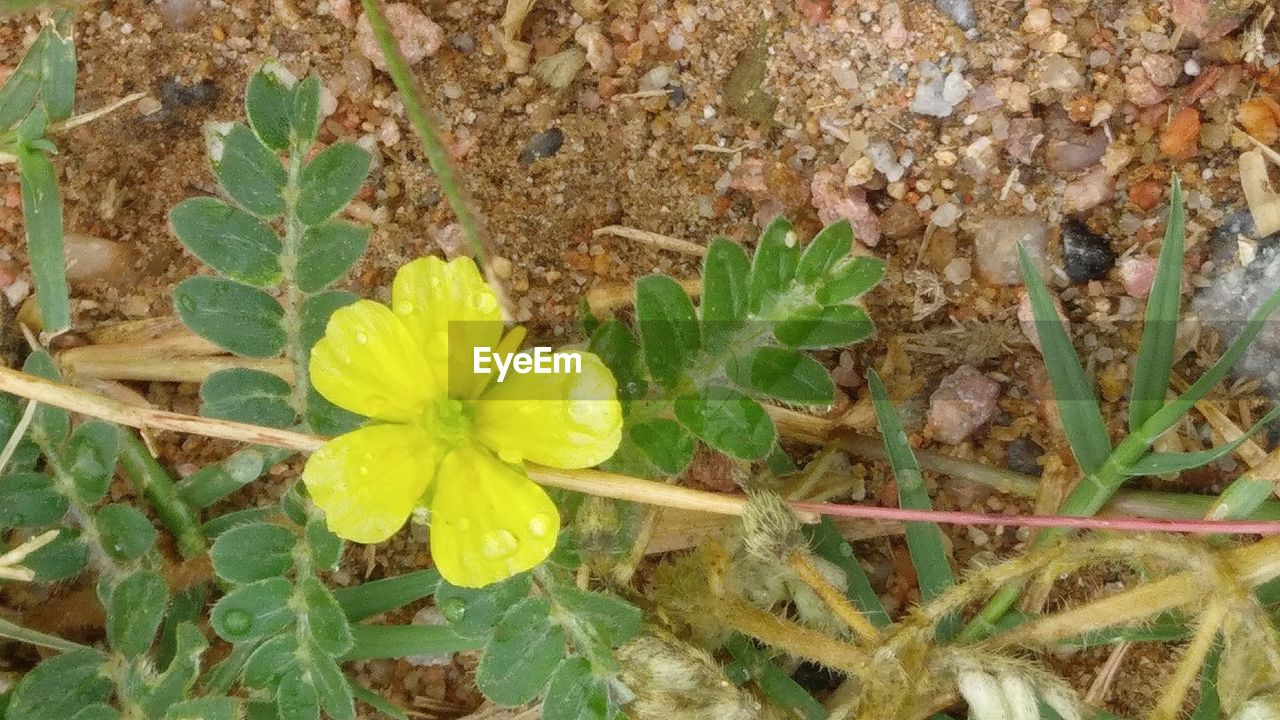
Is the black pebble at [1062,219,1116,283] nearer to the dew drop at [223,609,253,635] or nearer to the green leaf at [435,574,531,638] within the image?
the green leaf at [435,574,531,638]

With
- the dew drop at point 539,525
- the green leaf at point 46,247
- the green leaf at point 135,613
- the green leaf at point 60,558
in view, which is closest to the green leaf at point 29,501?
the green leaf at point 60,558

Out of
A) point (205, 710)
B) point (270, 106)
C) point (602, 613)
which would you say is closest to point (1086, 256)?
point (602, 613)

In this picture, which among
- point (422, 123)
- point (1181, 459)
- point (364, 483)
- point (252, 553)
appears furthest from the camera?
point (422, 123)

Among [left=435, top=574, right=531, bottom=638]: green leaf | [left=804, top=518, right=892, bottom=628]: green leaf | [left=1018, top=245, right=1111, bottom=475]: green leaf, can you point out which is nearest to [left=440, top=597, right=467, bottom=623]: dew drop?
[left=435, top=574, right=531, bottom=638]: green leaf

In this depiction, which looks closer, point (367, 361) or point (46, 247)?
point (367, 361)

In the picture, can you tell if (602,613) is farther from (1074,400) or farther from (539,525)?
(1074,400)

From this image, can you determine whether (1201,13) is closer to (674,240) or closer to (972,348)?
(972,348)
